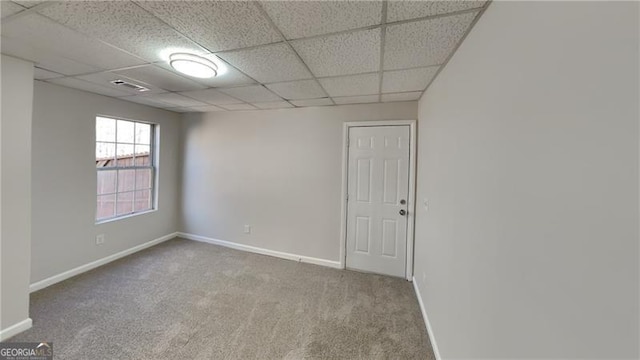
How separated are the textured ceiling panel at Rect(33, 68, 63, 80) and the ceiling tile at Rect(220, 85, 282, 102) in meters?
1.54

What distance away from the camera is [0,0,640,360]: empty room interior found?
0.60 m

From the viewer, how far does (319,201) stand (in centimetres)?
341

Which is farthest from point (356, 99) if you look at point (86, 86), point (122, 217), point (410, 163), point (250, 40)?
point (122, 217)

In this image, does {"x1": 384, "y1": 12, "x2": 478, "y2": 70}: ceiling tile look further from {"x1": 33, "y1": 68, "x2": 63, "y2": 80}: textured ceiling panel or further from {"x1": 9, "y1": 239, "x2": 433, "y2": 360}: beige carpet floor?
{"x1": 33, "y1": 68, "x2": 63, "y2": 80}: textured ceiling panel

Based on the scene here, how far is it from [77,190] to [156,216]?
121 cm

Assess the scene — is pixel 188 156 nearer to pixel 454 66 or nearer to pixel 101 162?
pixel 101 162

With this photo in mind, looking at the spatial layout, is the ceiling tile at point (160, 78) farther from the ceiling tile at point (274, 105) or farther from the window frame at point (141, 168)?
the window frame at point (141, 168)

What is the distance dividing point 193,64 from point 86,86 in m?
1.92

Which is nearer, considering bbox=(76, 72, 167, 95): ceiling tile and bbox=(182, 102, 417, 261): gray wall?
bbox=(76, 72, 167, 95): ceiling tile

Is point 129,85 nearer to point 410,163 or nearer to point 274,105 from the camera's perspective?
point 274,105

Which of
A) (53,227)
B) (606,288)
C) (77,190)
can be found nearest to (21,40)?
(77,190)

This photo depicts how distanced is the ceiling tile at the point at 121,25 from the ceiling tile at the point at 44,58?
2.23ft

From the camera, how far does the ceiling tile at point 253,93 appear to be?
8.48ft

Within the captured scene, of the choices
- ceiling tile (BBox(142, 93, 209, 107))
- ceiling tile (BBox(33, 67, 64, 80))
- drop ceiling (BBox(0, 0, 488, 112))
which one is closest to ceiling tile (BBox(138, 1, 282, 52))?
drop ceiling (BBox(0, 0, 488, 112))
